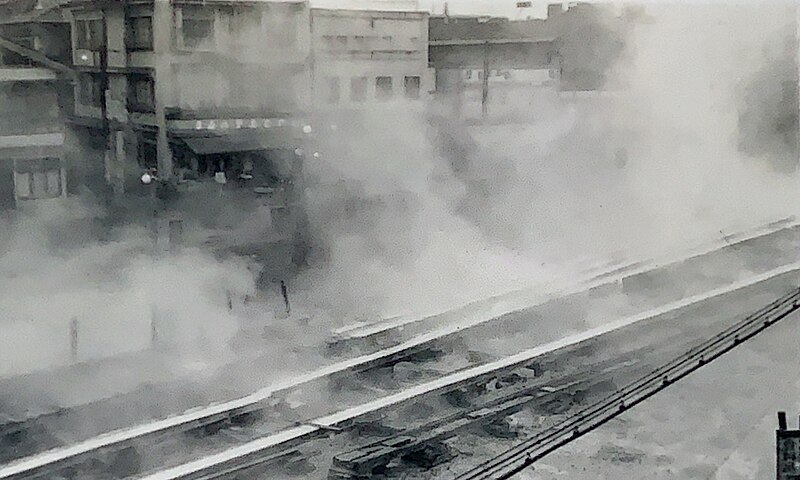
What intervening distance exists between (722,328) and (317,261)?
5.01 feet

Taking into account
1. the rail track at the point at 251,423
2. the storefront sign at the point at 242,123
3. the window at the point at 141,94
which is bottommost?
the rail track at the point at 251,423

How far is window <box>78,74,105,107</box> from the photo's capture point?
3025mm

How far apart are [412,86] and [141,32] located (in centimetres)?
90

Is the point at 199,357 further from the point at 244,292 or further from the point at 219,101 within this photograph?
the point at 219,101

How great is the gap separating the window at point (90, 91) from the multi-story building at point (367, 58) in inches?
25.6

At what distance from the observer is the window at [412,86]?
3449mm

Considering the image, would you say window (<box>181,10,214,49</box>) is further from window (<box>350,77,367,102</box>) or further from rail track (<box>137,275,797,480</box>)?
rail track (<box>137,275,797,480</box>)

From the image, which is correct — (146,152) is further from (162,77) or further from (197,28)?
(197,28)

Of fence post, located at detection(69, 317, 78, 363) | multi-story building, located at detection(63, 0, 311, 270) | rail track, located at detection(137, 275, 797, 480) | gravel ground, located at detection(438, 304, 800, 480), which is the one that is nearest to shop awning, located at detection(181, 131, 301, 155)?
multi-story building, located at detection(63, 0, 311, 270)

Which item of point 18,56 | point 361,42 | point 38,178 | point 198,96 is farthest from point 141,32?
point 361,42

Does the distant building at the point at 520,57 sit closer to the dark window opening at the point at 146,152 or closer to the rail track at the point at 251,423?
the rail track at the point at 251,423

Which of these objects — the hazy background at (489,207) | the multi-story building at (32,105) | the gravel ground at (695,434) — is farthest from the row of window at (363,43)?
the gravel ground at (695,434)

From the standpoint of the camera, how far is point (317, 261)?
11.4 feet

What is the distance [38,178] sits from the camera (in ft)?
9.76
